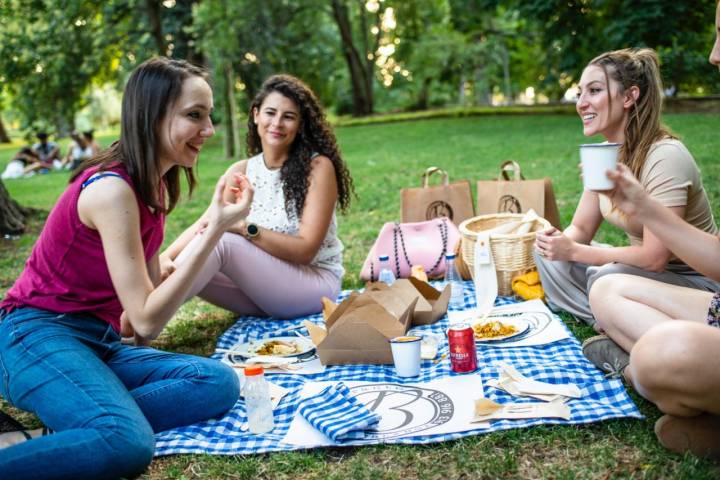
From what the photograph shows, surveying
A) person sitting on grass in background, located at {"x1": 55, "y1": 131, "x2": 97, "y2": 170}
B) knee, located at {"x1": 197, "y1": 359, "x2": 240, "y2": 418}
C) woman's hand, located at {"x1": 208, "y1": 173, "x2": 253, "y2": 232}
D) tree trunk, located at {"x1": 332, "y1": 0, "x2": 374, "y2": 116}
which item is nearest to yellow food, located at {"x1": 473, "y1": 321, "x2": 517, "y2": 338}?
knee, located at {"x1": 197, "y1": 359, "x2": 240, "y2": 418}

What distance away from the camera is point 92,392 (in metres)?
2.55

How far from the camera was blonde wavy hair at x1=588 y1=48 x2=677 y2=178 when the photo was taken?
10.9 feet

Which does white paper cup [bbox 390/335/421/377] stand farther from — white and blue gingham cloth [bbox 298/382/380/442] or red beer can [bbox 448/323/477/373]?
white and blue gingham cloth [bbox 298/382/380/442]

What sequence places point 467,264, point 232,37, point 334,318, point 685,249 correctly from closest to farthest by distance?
point 685,249, point 334,318, point 467,264, point 232,37

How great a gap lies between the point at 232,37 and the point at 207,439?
42.6 feet

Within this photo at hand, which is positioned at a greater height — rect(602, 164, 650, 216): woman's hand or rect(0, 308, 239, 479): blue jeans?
rect(602, 164, 650, 216): woman's hand

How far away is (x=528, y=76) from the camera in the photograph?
1479 inches

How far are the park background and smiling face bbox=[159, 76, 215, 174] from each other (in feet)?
4.09

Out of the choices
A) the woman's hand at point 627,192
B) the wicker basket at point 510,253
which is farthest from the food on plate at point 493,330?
the woman's hand at point 627,192

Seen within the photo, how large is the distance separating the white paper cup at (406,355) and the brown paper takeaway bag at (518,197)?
215 centimetres

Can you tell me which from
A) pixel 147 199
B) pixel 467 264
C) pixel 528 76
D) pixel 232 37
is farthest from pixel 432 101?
pixel 147 199

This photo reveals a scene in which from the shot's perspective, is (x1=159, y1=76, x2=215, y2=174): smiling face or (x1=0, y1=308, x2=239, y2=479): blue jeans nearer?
(x1=0, y1=308, x2=239, y2=479): blue jeans

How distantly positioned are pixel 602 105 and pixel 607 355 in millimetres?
1214

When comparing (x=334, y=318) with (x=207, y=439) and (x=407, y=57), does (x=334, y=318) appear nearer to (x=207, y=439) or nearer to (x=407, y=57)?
(x=207, y=439)
